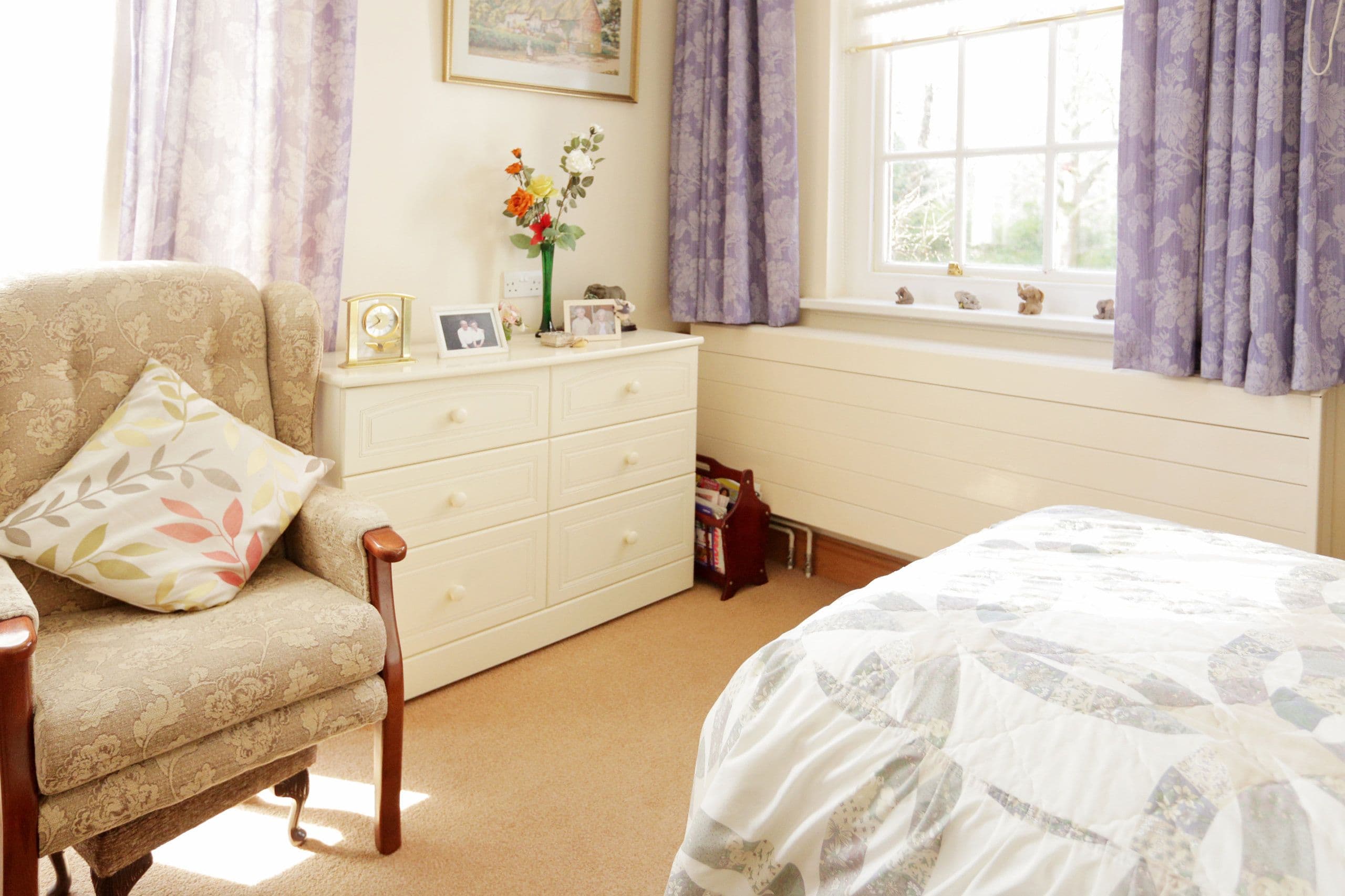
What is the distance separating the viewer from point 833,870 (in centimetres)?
114

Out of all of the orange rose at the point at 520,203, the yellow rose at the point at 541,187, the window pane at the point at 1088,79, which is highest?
the window pane at the point at 1088,79

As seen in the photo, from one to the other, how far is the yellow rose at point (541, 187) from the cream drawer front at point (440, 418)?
572mm

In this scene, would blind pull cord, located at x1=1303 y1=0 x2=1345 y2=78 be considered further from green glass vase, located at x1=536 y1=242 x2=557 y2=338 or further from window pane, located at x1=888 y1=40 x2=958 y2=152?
green glass vase, located at x1=536 y1=242 x2=557 y2=338

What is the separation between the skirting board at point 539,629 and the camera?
2.62m

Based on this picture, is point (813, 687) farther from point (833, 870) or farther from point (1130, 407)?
point (1130, 407)

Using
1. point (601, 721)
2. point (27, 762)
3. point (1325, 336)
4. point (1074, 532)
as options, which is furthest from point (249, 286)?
point (1325, 336)

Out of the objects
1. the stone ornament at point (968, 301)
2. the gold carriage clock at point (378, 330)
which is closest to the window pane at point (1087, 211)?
the stone ornament at point (968, 301)

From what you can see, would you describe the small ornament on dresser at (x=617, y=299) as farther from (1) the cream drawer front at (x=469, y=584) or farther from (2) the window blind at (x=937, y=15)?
(2) the window blind at (x=937, y=15)

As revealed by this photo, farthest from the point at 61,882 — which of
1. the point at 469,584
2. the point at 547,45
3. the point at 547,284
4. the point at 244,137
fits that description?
the point at 547,45

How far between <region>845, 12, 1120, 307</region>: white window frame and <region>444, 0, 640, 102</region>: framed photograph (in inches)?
30.8

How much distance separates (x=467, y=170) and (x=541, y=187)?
9.8 inches

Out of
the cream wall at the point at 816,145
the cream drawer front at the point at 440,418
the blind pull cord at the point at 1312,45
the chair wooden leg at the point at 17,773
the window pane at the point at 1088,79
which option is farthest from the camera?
the cream wall at the point at 816,145

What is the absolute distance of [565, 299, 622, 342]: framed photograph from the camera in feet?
10.0

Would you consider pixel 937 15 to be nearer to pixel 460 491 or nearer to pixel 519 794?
pixel 460 491
